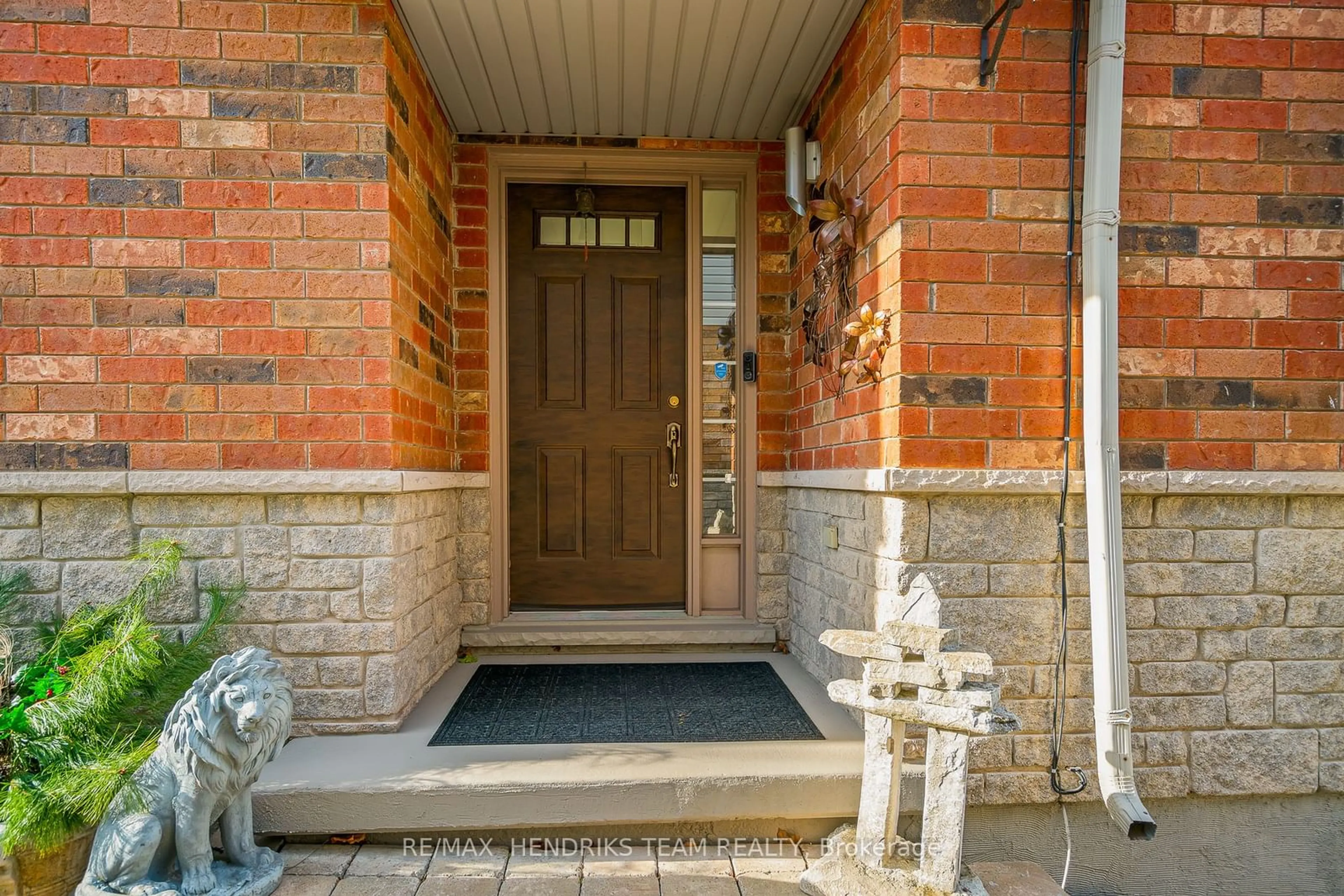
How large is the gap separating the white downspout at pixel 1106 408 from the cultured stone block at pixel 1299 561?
56 centimetres

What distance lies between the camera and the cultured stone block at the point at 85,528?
2381mm

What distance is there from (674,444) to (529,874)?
2.02 m

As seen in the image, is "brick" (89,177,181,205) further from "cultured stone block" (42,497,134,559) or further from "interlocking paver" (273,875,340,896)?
"interlocking paver" (273,875,340,896)

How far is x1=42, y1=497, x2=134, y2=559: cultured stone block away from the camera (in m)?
2.38

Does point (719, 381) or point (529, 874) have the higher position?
point (719, 381)

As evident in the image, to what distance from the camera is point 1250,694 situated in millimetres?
2283

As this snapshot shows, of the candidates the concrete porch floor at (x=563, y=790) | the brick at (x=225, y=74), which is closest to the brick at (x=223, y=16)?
the brick at (x=225, y=74)

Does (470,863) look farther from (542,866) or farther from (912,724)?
(912,724)

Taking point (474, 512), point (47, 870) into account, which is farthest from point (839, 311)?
point (47, 870)

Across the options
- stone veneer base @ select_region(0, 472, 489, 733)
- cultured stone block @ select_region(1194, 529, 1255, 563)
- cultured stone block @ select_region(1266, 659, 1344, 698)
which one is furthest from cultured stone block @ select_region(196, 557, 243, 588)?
cultured stone block @ select_region(1266, 659, 1344, 698)

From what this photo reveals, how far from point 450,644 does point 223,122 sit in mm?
2175

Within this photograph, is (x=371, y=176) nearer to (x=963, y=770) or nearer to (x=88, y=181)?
(x=88, y=181)

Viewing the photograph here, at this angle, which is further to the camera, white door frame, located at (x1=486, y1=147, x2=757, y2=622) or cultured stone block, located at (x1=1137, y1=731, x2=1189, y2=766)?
white door frame, located at (x1=486, y1=147, x2=757, y2=622)

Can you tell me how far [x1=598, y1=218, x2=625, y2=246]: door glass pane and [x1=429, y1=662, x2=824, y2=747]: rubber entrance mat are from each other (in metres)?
2.01
